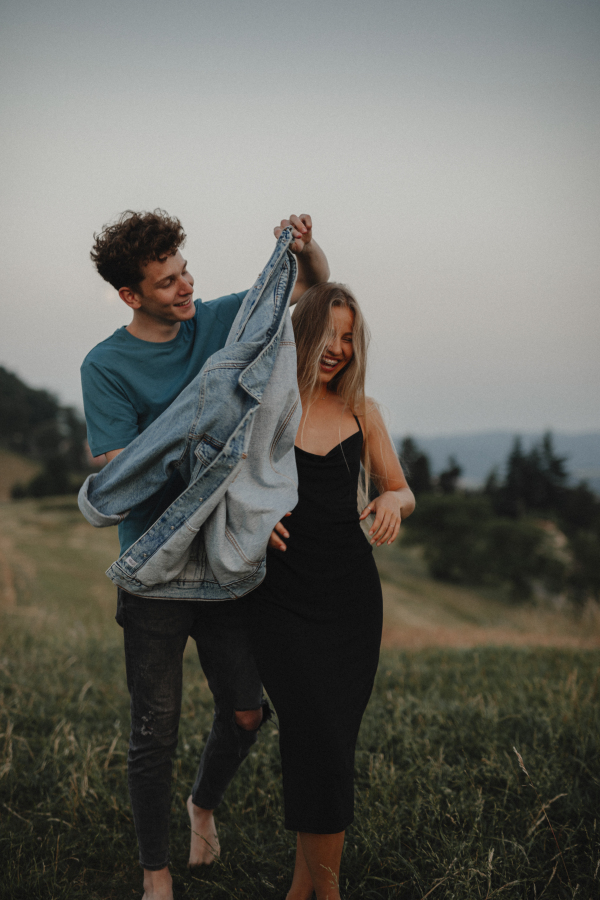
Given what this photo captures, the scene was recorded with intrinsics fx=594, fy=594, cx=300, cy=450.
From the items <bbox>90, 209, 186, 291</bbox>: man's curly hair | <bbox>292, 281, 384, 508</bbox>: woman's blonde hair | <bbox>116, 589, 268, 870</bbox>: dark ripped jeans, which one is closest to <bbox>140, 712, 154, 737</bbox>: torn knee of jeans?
<bbox>116, 589, 268, 870</bbox>: dark ripped jeans

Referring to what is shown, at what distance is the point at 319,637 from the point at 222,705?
61cm

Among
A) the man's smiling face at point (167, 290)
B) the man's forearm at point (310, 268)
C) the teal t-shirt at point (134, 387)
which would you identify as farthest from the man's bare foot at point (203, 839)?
the man's forearm at point (310, 268)

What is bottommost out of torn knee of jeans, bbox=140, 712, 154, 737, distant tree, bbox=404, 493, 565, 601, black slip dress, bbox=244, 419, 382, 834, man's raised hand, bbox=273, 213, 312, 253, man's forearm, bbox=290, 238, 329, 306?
distant tree, bbox=404, 493, 565, 601

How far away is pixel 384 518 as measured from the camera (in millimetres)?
2145

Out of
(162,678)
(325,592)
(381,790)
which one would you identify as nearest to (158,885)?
(162,678)

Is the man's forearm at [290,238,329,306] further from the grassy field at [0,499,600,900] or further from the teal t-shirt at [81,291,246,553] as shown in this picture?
Result: the grassy field at [0,499,600,900]

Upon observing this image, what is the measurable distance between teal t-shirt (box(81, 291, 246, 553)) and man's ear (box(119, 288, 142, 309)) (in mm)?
101

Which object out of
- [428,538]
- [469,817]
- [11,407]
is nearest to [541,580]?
[428,538]

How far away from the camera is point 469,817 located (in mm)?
2594

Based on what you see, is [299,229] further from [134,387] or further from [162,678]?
[162,678]

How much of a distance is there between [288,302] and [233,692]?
1.50 metres

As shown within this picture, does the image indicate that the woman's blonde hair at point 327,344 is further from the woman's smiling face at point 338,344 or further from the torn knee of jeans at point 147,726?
the torn knee of jeans at point 147,726

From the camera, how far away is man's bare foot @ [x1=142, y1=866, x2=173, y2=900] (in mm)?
2248

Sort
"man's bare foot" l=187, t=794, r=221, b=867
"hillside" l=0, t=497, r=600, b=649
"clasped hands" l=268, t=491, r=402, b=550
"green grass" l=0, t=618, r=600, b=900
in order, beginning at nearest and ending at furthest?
1. "clasped hands" l=268, t=491, r=402, b=550
2. "green grass" l=0, t=618, r=600, b=900
3. "man's bare foot" l=187, t=794, r=221, b=867
4. "hillside" l=0, t=497, r=600, b=649
